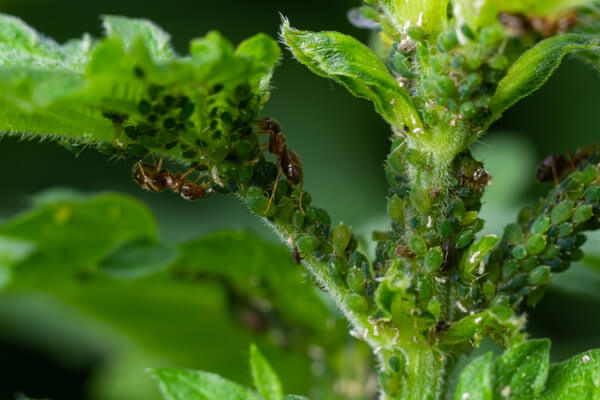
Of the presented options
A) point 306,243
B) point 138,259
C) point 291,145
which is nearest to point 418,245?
point 306,243

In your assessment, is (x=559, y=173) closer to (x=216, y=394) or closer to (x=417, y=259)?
(x=417, y=259)

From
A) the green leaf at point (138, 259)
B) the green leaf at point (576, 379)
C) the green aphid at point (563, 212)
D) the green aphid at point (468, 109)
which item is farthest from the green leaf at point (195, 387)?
the green leaf at point (138, 259)

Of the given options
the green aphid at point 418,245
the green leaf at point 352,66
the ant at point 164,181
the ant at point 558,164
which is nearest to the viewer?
Result: the green leaf at point 352,66

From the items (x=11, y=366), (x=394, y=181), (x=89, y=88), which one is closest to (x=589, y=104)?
(x=394, y=181)

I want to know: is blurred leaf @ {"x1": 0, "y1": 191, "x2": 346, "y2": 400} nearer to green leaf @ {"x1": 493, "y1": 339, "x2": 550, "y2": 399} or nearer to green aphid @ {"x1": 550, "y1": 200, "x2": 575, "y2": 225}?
green aphid @ {"x1": 550, "y1": 200, "x2": 575, "y2": 225}

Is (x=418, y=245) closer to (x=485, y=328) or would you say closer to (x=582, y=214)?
(x=485, y=328)

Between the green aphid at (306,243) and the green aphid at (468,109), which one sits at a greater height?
the green aphid at (468,109)

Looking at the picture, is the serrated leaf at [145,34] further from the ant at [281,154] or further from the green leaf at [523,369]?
the green leaf at [523,369]
